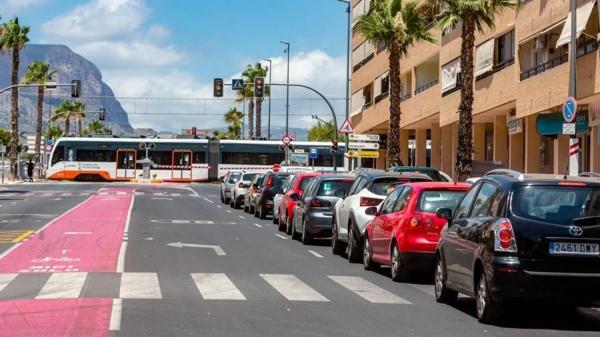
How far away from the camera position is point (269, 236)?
84.3ft

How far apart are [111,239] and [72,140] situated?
5302 cm

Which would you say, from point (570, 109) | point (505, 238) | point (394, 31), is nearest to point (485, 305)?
point (505, 238)

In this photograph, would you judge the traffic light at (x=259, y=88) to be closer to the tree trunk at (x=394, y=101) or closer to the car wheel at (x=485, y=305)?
the tree trunk at (x=394, y=101)

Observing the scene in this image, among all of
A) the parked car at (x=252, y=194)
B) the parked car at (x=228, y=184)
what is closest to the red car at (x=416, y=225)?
the parked car at (x=252, y=194)

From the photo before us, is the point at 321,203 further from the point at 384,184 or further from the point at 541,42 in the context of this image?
the point at 541,42

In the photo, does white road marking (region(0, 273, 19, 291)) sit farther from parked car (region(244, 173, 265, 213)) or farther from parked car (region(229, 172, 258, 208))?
parked car (region(229, 172, 258, 208))

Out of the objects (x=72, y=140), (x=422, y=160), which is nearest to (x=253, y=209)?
(x=422, y=160)

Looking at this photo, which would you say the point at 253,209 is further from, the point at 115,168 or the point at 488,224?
the point at 115,168

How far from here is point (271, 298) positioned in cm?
1288

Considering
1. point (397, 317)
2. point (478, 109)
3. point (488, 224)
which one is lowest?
point (397, 317)

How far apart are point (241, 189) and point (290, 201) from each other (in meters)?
16.2

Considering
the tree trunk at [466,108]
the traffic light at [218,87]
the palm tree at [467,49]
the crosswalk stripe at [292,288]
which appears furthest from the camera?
the traffic light at [218,87]

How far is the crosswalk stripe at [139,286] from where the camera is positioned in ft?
42.2

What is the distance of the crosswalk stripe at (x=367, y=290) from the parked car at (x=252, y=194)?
2201 centimetres
